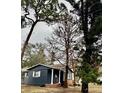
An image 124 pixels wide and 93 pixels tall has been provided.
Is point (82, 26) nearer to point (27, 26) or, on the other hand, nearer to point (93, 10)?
point (93, 10)

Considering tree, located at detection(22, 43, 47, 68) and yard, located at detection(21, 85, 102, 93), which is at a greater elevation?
tree, located at detection(22, 43, 47, 68)

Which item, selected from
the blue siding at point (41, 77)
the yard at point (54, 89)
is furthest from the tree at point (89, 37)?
the blue siding at point (41, 77)

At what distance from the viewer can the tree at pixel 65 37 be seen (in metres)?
1.47

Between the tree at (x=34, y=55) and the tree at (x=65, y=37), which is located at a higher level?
the tree at (x=65, y=37)

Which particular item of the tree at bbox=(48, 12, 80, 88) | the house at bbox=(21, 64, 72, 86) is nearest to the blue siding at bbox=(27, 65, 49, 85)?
the house at bbox=(21, 64, 72, 86)

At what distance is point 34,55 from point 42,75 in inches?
4.3

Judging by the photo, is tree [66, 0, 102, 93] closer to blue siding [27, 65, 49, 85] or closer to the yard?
the yard

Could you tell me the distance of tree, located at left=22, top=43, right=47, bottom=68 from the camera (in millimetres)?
1451

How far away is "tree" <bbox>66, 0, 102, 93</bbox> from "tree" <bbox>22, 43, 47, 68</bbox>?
0.64 feet

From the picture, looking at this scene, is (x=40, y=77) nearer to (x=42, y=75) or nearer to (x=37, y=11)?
(x=42, y=75)

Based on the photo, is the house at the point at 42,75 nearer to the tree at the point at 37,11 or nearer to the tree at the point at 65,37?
the tree at the point at 65,37

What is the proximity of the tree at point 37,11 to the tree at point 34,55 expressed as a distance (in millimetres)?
84
